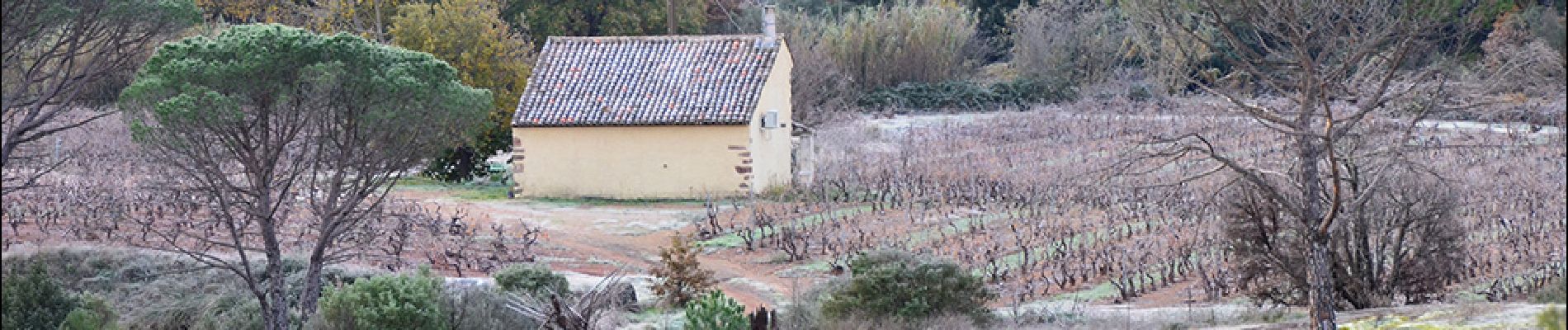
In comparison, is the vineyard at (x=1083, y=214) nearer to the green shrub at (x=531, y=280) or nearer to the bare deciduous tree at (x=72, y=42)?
the green shrub at (x=531, y=280)

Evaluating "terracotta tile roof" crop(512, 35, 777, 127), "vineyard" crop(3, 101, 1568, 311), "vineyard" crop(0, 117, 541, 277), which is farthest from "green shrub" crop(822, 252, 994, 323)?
"terracotta tile roof" crop(512, 35, 777, 127)

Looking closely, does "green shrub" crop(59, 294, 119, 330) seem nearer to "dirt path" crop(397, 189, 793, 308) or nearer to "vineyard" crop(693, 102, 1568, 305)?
"dirt path" crop(397, 189, 793, 308)

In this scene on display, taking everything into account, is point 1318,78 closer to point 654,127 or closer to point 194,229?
point 194,229

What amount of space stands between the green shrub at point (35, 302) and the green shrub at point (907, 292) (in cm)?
670

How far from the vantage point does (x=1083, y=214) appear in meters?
21.9

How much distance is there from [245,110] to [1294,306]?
31.7 ft

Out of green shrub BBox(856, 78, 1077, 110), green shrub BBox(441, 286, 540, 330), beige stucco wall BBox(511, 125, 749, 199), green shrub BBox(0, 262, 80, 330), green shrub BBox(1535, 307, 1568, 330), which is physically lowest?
green shrub BBox(441, 286, 540, 330)

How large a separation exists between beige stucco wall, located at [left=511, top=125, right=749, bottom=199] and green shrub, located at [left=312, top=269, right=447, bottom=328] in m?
11.9

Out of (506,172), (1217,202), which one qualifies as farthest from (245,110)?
(506,172)

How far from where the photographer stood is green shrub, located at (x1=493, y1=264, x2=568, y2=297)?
16270mm

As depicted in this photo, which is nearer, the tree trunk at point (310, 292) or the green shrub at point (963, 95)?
the tree trunk at point (310, 292)

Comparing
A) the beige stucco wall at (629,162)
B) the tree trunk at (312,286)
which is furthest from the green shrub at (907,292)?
the beige stucco wall at (629,162)

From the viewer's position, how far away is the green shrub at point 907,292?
15.1 m

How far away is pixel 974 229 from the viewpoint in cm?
2109
